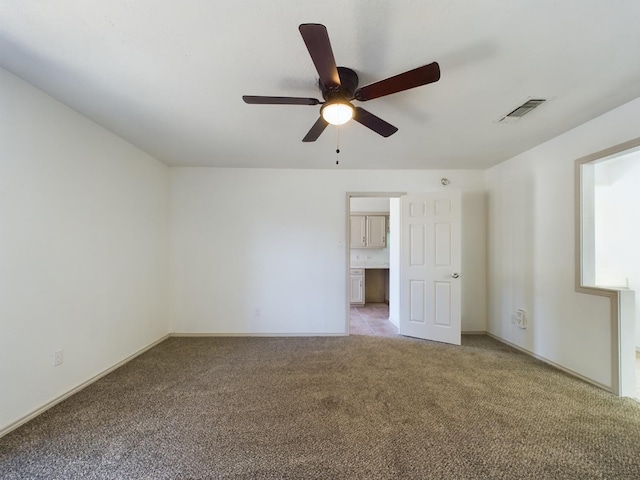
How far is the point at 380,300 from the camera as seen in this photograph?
6.41m

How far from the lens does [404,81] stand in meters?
1.49

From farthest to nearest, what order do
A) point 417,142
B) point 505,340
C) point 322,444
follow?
point 505,340
point 417,142
point 322,444

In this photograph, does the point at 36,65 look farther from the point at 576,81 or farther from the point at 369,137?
the point at 576,81

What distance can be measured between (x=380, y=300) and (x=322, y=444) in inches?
191

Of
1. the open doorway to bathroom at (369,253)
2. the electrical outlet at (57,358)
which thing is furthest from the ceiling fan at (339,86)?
the open doorway to bathroom at (369,253)

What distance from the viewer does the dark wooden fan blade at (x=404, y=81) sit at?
1.38 meters

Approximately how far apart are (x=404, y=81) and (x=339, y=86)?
358 mm

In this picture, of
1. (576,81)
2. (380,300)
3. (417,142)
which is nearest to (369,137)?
(417,142)

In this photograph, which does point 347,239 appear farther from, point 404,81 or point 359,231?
point 404,81

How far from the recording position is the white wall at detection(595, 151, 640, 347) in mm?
3305

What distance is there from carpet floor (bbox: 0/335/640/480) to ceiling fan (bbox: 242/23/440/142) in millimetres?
2084

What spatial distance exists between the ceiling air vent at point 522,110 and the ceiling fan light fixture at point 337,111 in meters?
1.55

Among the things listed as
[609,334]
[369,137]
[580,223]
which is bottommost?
[609,334]

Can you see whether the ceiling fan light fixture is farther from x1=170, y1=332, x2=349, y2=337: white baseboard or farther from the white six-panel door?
x1=170, y1=332, x2=349, y2=337: white baseboard
